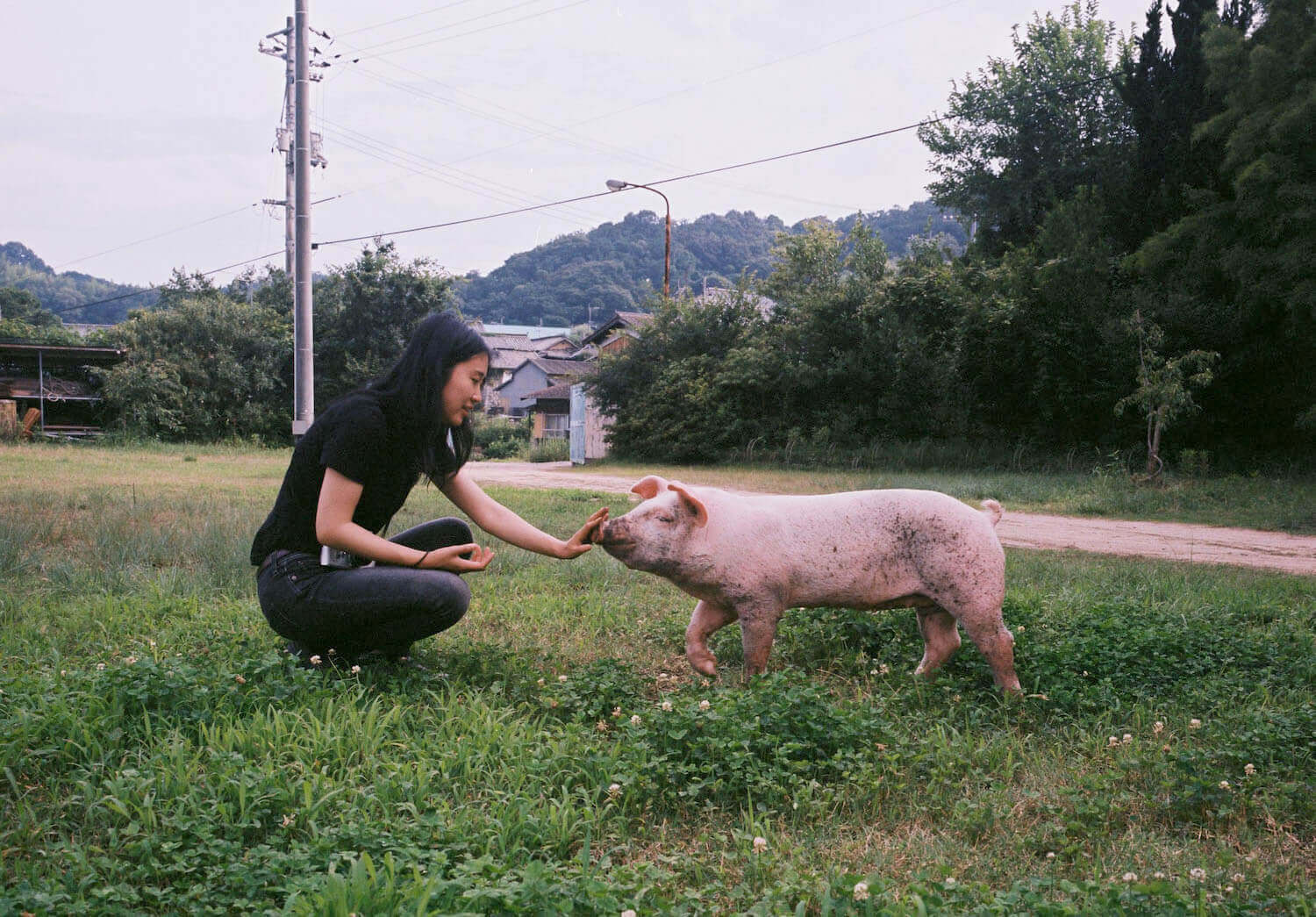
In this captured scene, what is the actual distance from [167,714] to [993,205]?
28963 millimetres

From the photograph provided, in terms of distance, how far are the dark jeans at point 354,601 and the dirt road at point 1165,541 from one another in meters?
6.94

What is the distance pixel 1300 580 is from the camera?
725 centimetres

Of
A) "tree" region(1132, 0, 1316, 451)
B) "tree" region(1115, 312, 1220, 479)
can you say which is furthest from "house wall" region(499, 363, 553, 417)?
"tree" region(1115, 312, 1220, 479)

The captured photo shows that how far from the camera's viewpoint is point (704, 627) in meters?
4.34

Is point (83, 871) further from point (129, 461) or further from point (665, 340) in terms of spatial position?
point (665, 340)

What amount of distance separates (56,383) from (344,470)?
30324 millimetres

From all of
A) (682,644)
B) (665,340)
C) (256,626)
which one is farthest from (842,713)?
(665,340)

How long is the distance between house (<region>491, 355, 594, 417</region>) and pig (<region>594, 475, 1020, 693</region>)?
4650 centimetres

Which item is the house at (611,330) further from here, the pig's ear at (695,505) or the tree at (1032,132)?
the pig's ear at (695,505)

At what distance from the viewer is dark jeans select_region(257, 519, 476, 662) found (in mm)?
3900

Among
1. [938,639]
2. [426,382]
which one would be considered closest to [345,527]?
[426,382]

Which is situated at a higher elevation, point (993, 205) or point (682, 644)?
point (993, 205)

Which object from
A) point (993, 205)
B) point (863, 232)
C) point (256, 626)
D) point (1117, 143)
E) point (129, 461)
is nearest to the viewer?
point (256, 626)

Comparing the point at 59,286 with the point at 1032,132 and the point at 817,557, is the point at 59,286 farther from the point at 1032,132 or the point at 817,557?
the point at 817,557
